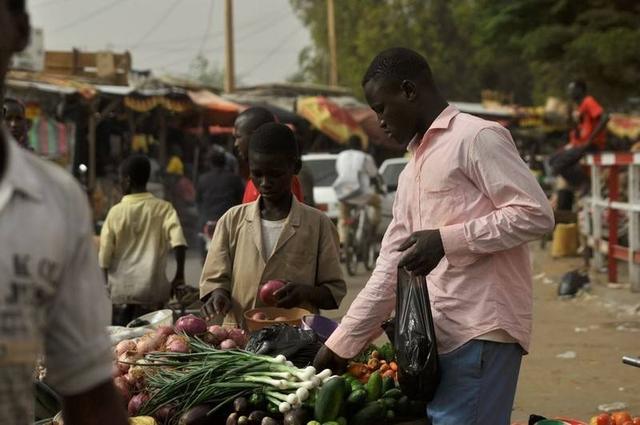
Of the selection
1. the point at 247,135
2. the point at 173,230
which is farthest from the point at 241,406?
the point at 173,230

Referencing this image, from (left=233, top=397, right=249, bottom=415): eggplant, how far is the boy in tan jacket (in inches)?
33.5

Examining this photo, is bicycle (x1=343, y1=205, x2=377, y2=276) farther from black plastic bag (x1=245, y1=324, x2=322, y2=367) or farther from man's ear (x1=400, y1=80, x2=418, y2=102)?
man's ear (x1=400, y1=80, x2=418, y2=102)

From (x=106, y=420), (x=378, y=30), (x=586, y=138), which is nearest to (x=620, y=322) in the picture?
(x=586, y=138)

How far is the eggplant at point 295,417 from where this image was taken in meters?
4.28

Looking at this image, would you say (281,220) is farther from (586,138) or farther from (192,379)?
(586,138)

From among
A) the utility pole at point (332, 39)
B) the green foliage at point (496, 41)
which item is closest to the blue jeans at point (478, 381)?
the green foliage at point (496, 41)

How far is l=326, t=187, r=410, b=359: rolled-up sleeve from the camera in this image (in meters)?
4.06

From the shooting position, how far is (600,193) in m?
14.2

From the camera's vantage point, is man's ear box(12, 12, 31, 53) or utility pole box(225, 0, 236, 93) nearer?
man's ear box(12, 12, 31, 53)

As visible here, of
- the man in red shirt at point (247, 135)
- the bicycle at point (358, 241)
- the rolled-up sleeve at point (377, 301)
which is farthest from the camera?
the bicycle at point (358, 241)

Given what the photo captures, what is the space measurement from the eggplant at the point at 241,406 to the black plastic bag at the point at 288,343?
1.03ft

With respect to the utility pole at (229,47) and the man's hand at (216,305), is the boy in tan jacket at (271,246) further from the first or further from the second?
the utility pole at (229,47)

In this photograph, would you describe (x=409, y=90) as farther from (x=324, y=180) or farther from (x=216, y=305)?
(x=324, y=180)

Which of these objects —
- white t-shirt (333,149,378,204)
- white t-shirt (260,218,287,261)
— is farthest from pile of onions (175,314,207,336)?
white t-shirt (333,149,378,204)
